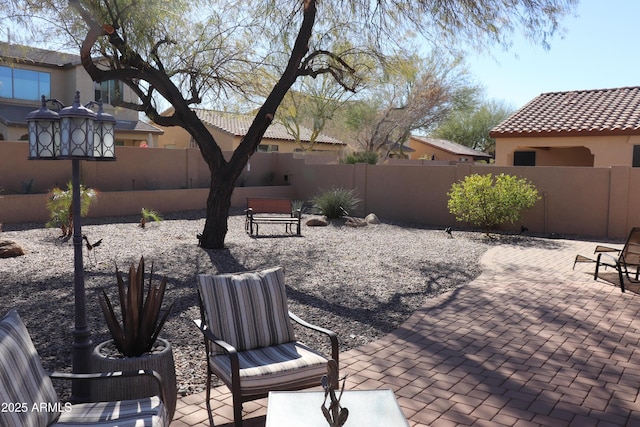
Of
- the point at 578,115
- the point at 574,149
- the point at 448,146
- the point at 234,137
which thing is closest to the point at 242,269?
the point at 578,115

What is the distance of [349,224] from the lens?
15.9m

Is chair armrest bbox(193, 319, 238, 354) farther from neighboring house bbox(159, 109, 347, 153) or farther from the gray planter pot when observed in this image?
neighboring house bbox(159, 109, 347, 153)

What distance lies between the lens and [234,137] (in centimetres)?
3169

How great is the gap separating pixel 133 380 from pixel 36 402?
2.37ft

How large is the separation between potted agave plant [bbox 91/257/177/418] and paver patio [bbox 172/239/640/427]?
512mm

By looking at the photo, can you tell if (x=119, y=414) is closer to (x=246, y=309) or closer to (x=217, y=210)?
(x=246, y=309)

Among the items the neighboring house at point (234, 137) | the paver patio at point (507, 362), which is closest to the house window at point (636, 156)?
the paver patio at point (507, 362)

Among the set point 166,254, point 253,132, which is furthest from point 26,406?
point 253,132

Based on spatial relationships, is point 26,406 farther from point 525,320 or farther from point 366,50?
point 366,50

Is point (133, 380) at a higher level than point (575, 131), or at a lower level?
lower

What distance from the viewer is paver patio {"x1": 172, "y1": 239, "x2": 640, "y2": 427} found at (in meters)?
4.22

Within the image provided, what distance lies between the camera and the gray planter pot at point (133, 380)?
136 inches

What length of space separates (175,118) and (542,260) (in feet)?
26.3

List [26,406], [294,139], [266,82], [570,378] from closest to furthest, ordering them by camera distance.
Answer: [26,406] → [570,378] → [266,82] → [294,139]
